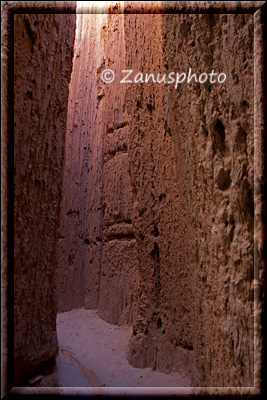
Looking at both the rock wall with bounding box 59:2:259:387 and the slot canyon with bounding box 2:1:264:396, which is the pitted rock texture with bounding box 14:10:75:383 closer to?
the slot canyon with bounding box 2:1:264:396

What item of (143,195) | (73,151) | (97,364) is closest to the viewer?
(97,364)

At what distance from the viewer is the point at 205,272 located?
185cm

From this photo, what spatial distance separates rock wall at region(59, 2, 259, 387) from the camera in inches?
57.8

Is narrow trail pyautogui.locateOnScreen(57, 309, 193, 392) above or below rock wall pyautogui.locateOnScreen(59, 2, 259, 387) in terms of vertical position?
below

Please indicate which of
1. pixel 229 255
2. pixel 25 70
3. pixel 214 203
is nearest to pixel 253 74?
pixel 214 203

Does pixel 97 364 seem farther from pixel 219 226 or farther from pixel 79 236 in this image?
pixel 79 236

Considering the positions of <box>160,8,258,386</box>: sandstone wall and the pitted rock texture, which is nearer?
<box>160,8,258,386</box>: sandstone wall

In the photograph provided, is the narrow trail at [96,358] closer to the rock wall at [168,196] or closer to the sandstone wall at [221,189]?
the rock wall at [168,196]

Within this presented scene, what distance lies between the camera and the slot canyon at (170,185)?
144cm

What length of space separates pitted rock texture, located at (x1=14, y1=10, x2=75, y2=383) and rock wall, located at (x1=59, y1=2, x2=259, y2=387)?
0.33 meters

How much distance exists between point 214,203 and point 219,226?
0.11 m

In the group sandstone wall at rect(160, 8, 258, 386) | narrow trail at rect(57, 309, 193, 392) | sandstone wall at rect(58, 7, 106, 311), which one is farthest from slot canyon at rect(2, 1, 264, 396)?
sandstone wall at rect(58, 7, 106, 311)

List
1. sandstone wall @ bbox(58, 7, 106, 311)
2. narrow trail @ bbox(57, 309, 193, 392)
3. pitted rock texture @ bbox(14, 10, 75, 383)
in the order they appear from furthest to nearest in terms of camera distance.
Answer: sandstone wall @ bbox(58, 7, 106, 311)
narrow trail @ bbox(57, 309, 193, 392)
pitted rock texture @ bbox(14, 10, 75, 383)

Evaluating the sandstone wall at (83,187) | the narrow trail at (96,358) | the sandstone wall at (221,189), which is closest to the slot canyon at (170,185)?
the sandstone wall at (221,189)
